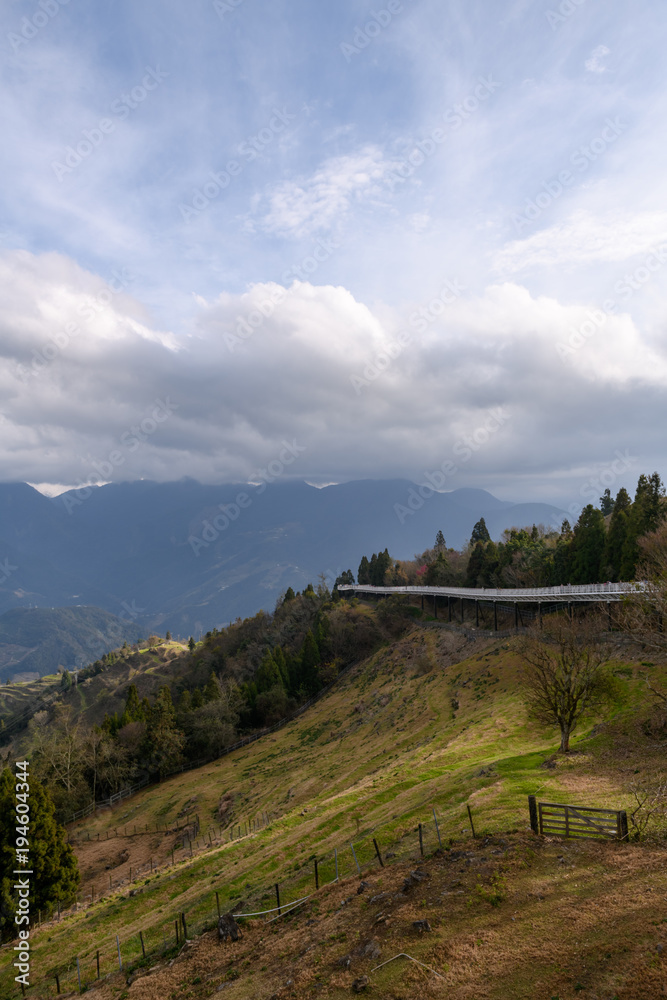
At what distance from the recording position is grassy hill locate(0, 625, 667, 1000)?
46.0 ft

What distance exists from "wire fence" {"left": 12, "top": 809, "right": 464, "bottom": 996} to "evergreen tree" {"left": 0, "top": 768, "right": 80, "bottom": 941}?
1173cm

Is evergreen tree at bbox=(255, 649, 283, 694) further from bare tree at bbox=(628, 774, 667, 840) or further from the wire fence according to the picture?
bare tree at bbox=(628, 774, 667, 840)

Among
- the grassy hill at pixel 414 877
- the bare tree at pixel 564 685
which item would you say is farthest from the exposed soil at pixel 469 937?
the bare tree at pixel 564 685

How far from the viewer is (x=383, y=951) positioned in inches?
605

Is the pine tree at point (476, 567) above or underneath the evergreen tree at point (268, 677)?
A: above

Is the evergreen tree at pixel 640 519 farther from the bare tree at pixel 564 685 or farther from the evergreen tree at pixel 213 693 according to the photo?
the evergreen tree at pixel 213 693

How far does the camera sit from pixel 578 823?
758 inches

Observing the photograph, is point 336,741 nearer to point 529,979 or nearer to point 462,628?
point 462,628

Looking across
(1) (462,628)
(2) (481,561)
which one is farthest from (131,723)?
(2) (481,561)

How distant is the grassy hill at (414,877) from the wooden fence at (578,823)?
578 millimetres

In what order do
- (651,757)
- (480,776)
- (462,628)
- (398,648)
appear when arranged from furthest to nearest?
(398,648) < (462,628) < (480,776) < (651,757)

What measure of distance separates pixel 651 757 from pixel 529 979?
18.0 meters

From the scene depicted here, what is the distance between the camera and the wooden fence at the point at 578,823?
1858 cm

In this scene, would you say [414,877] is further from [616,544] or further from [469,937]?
[616,544]
